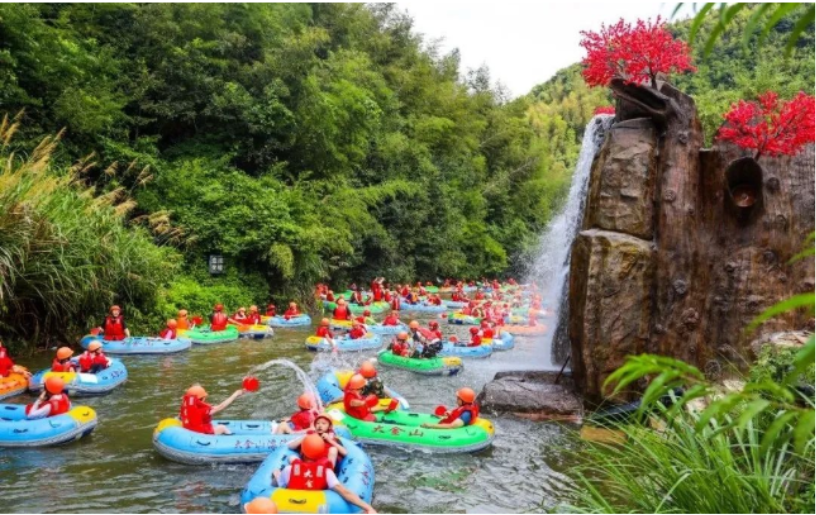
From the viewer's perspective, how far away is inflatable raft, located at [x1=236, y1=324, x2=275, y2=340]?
16719 mm

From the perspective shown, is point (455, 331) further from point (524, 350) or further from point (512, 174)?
A: point (512, 174)

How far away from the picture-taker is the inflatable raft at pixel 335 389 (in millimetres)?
10172

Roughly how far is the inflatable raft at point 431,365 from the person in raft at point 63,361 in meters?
6.21

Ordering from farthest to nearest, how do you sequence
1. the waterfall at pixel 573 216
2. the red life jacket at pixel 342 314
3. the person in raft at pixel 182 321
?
the red life jacket at pixel 342 314, the person in raft at pixel 182 321, the waterfall at pixel 573 216

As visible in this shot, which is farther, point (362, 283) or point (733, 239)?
point (362, 283)

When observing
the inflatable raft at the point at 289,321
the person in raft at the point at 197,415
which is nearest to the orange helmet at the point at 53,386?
the person in raft at the point at 197,415

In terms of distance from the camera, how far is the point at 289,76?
73.5ft

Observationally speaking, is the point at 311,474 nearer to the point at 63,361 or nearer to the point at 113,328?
the point at 63,361

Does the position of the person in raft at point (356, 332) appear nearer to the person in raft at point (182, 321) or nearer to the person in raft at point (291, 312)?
the person in raft at point (291, 312)

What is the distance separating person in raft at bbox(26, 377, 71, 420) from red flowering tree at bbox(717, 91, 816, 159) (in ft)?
29.9

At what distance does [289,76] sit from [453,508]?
59.9 ft

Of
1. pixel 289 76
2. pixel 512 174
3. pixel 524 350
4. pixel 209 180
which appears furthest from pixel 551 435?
pixel 512 174

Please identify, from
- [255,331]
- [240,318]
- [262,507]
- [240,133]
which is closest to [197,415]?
[262,507]

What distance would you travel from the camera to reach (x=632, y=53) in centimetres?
909
